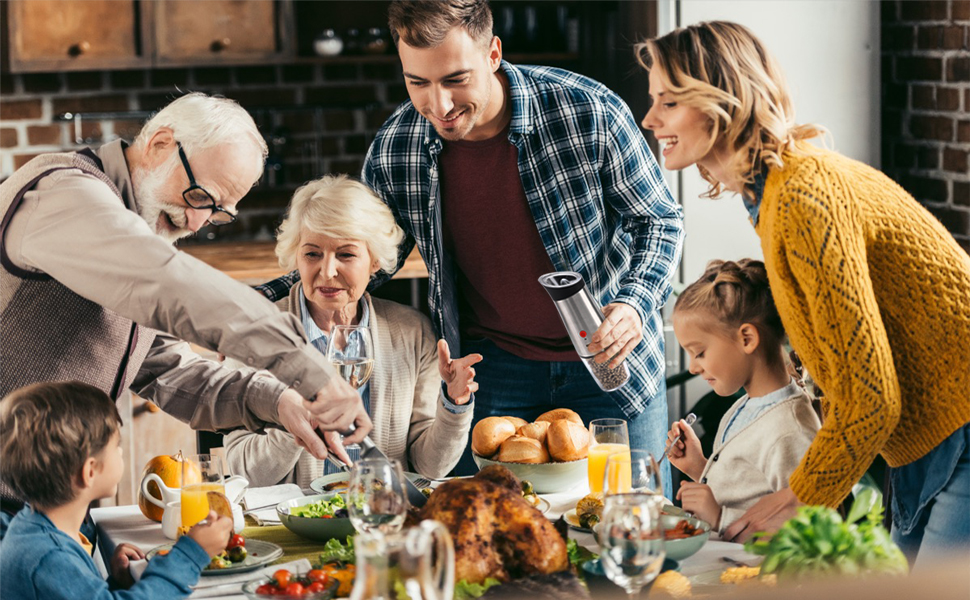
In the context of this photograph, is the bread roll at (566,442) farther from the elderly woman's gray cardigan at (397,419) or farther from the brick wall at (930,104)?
the brick wall at (930,104)

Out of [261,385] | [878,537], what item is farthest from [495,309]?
[878,537]

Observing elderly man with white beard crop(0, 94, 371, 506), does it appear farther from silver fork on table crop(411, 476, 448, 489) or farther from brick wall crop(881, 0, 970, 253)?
brick wall crop(881, 0, 970, 253)

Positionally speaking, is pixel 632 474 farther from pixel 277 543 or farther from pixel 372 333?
pixel 372 333

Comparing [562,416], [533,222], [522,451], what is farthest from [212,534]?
[533,222]


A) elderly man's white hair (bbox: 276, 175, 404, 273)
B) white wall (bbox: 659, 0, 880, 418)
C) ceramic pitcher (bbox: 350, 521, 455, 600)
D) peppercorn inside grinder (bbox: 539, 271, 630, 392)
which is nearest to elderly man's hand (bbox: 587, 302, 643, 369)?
peppercorn inside grinder (bbox: 539, 271, 630, 392)

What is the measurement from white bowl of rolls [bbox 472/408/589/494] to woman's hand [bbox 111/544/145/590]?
61 centimetres

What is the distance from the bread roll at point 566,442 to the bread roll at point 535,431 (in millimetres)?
14

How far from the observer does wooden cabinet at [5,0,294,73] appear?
3775 mm

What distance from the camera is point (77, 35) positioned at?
12.6 ft

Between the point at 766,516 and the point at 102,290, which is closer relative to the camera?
the point at 102,290

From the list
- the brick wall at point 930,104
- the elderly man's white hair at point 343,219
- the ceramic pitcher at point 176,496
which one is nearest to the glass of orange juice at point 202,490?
the ceramic pitcher at point 176,496

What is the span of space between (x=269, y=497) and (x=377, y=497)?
1.88 feet

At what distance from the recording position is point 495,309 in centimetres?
244

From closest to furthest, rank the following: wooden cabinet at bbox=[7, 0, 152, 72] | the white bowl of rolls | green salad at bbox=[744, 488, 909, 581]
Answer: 1. green salad at bbox=[744, 488, 909, 581]
2. the white bowl of rolls
3. wooden cabinet at bbox=[7, 0, 152, 72]
